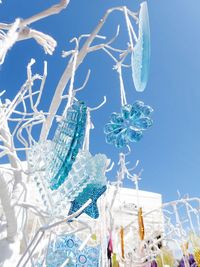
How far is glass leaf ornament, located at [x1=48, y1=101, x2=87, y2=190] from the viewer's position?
50cm

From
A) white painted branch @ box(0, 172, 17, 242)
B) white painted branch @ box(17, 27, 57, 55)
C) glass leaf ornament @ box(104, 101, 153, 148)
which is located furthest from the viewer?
glass leaf ornament @ box(104, 101, 153, 148)

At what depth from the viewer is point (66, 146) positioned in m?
0.51

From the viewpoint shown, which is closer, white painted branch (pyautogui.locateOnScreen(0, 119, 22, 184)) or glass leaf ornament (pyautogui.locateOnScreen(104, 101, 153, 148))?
white painted branch (pyautogui.locateOnScreen(0, 119, 22, 184))

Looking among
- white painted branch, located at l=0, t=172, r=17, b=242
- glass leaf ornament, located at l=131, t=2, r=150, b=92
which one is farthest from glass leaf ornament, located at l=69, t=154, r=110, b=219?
glass leaf ornament, located at l=131, t=2, r=150, b=92

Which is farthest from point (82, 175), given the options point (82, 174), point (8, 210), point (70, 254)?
point (70, 254)

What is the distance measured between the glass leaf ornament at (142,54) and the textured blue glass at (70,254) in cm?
Result: 41

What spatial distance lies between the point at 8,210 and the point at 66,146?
0.15m

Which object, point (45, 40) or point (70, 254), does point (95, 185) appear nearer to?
point (70, 254)

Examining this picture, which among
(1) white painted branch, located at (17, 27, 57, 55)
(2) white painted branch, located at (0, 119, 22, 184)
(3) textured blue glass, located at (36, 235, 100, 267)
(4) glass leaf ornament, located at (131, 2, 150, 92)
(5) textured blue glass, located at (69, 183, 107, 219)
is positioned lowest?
(3) textured blue glass, located at (36, 235, 100, 267)

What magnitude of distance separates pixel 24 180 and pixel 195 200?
36.3 inches

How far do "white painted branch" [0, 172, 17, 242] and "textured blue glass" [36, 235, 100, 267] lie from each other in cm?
15

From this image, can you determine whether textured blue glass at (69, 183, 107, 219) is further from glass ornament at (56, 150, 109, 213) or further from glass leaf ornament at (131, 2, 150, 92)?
glass leaf ornament at (131, 2, 150, 92)

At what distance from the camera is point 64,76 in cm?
72

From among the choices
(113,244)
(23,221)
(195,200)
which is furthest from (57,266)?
(195,200)
